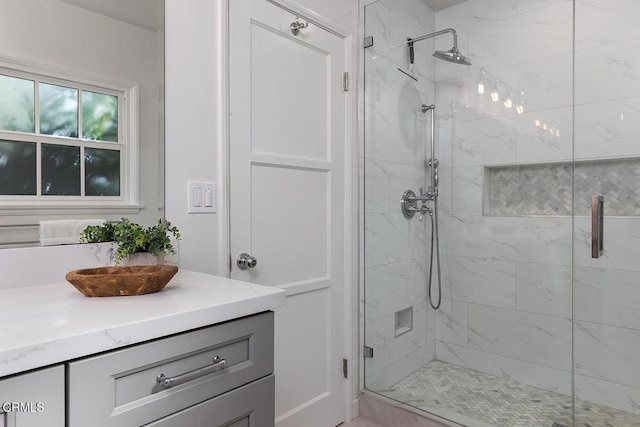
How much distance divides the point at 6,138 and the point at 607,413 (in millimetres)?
2742

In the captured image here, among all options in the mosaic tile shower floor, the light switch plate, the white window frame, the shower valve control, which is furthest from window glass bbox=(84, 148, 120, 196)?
the mosaic tile shower floor

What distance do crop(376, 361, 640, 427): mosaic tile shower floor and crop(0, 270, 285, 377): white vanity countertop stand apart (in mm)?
1500

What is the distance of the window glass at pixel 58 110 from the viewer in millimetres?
1179

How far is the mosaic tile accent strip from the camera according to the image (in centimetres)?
213

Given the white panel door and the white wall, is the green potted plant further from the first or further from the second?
the white panel door

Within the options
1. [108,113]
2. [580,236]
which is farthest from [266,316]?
[580,236]

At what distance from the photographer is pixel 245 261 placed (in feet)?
5.54

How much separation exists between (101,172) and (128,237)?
0.24 meters

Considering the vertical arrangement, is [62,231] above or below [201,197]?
below

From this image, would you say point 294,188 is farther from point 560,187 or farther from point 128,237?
point 560,187

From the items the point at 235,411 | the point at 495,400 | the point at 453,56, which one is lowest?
the point at 495,400

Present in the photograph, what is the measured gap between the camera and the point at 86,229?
1259 millimetres

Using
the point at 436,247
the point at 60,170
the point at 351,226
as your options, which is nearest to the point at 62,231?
the point at 60,170

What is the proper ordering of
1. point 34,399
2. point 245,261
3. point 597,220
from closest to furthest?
point 34,399 < point 245,261 < point 597,220
